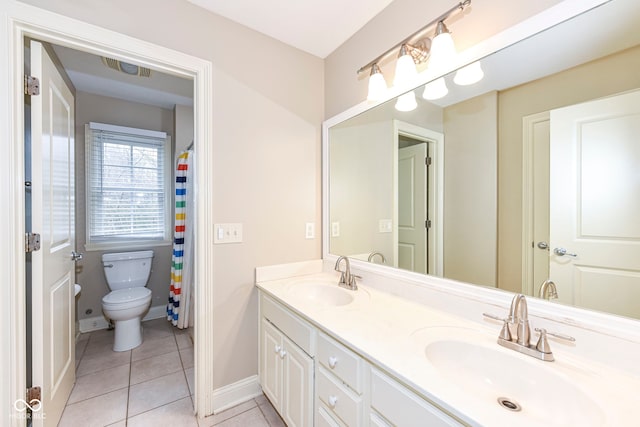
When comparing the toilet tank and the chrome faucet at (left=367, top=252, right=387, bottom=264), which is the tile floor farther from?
the chrome faucet at (left=367, top=252, right=387, bottom=264)

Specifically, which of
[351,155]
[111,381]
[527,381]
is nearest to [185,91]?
[351,155]

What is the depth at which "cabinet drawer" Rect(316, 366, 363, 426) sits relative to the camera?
0.94 metres

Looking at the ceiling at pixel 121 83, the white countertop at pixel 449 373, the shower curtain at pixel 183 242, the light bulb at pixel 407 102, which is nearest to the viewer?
the white countertop at pixel 449 373

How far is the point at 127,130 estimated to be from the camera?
9.23ft

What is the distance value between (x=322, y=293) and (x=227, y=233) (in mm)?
706

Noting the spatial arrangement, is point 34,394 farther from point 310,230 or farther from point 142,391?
point 310,230

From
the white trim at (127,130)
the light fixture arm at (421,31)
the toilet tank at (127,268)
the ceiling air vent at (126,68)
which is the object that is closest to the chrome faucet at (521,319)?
the light fixture arm at (421,31)

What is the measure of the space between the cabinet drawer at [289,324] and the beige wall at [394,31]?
136 centimetres

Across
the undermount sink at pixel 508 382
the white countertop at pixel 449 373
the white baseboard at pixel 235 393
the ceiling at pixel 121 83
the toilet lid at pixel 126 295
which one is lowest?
the white baseboard at pixel 235 393

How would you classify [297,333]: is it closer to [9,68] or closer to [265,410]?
[265,410]

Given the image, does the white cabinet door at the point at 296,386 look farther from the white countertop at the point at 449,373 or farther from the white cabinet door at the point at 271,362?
the white countertop at the point at 449,373

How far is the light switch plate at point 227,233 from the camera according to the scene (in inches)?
63.2

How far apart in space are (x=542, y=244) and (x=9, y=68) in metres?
2.25

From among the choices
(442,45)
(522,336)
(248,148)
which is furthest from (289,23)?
(522,336)
